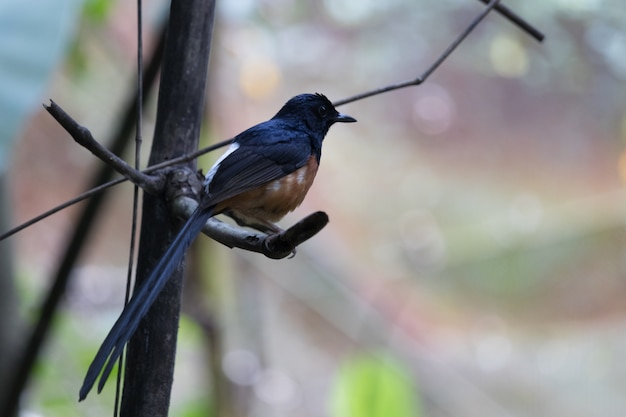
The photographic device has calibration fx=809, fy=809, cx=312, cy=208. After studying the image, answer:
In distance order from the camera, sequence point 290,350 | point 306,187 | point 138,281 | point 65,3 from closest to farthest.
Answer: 1. point 138,281
2. point 306,187
3. point 65,3
4. point 290,350

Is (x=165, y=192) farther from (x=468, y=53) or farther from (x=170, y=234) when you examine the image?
(x=468, y=53)

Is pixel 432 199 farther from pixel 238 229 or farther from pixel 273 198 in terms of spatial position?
pixel 238 229

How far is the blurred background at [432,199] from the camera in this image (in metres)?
3.57

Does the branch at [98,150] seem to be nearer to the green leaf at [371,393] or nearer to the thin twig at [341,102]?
the thin twig at [341,102]

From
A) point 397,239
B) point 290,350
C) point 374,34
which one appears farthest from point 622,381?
point 374,34

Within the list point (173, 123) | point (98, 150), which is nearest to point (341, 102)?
point (173, 123)

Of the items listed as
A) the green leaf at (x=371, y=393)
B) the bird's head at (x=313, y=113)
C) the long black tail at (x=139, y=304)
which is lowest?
the green leaf at (x=371, y=393)

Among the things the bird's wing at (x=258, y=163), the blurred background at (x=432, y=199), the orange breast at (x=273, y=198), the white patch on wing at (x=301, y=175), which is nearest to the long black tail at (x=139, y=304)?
the bird's wing at (x=258, y=163)

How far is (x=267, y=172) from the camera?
72.2 inches

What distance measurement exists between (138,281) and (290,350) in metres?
2.47

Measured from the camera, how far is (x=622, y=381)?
3684 mm

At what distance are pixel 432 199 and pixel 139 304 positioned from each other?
256 cm

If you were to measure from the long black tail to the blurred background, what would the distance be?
2.04m

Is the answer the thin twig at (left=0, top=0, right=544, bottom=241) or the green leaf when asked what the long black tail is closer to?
the thin twig at (left=0, top=0, right=544, bottom=241)
